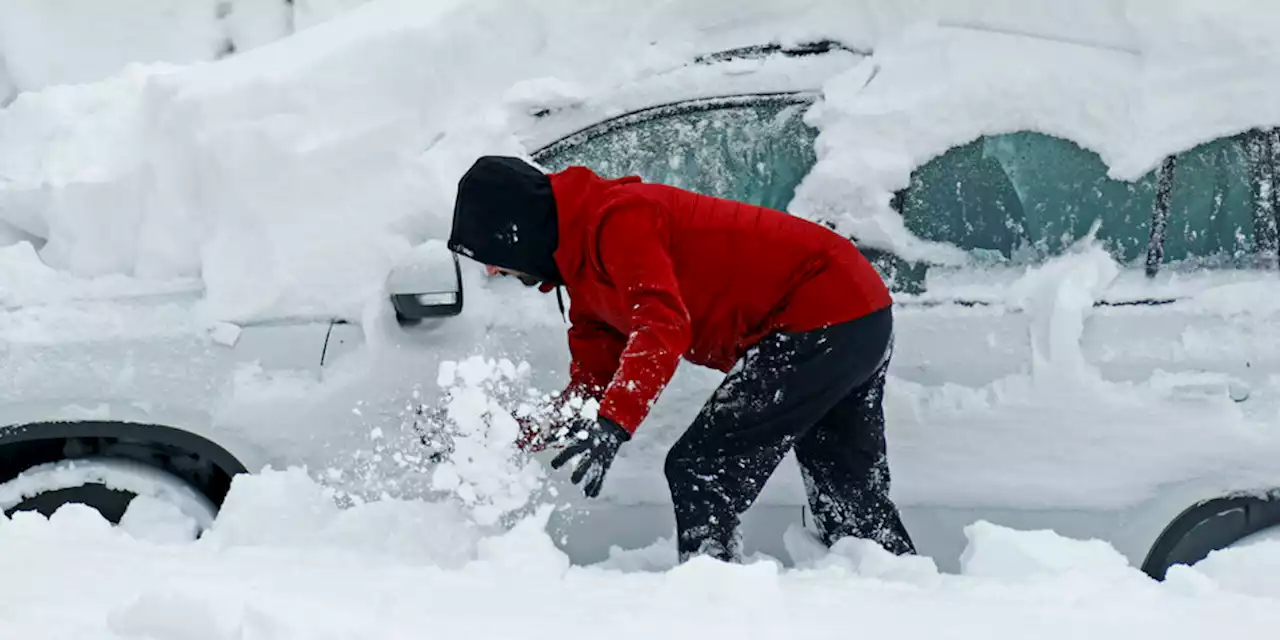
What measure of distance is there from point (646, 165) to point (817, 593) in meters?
1.29

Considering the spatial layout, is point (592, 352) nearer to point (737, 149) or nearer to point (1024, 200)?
point (737, 149)

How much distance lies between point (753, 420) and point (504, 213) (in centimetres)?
75

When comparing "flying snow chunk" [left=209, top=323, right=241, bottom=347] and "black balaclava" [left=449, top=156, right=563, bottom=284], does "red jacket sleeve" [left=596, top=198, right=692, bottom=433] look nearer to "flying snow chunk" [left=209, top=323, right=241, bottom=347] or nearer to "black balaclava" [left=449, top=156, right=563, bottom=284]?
"black balaclava" [left=449, top=156, right=563, bottom=284]

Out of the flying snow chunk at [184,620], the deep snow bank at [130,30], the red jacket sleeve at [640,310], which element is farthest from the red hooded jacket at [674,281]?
the deep snow bank at [130,30]

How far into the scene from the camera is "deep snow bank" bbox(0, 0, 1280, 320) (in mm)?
2555

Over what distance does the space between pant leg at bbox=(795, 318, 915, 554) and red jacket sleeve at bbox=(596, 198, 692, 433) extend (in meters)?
0.63

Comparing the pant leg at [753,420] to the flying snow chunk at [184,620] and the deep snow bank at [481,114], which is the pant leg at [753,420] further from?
the flying snow chunk at [184,620]

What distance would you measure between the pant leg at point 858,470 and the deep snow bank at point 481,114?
1.55 feet

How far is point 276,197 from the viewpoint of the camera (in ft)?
8.55

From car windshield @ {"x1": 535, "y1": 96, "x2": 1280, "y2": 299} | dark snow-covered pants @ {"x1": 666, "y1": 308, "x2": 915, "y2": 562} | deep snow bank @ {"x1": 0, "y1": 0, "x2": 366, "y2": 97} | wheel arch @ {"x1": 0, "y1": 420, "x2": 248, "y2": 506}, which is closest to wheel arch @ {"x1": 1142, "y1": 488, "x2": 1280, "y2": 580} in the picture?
car windshield @ {"x1": 535, "y1": 96, "x2": 1280, "y2": 299}

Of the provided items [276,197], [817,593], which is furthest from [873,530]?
[276,197]

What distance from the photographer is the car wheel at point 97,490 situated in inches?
96.5

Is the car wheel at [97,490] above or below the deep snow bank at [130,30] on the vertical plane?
above

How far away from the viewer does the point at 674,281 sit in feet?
6.61
